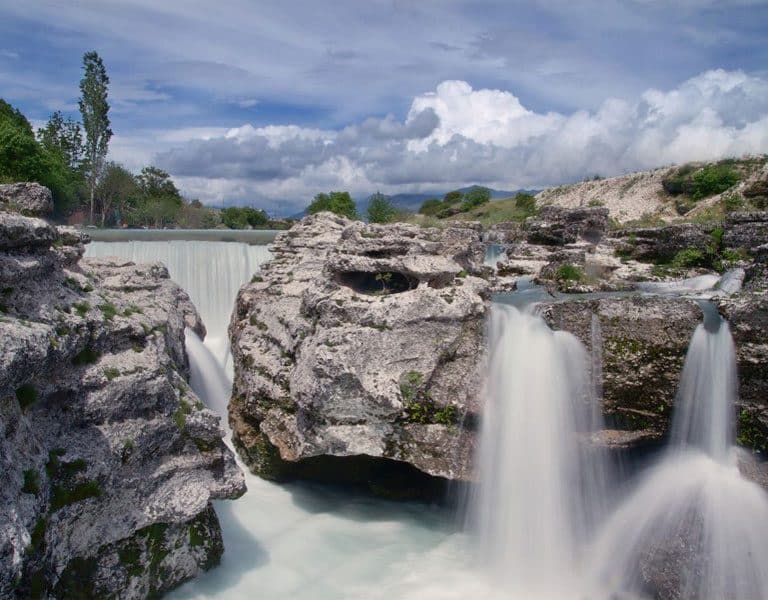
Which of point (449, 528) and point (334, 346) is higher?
point (334, 346)

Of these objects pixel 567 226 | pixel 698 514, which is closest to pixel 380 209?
pixel 567 226

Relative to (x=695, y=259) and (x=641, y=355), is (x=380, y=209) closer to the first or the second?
(x=695, y=259)

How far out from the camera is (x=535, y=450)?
9.23 meters

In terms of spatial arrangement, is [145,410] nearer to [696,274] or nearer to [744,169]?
[696,274]

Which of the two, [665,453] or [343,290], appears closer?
[665,453]

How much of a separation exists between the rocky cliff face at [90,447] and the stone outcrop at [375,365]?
74.4 inches

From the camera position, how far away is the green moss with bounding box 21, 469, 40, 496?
5.69m

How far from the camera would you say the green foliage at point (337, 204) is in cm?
5666

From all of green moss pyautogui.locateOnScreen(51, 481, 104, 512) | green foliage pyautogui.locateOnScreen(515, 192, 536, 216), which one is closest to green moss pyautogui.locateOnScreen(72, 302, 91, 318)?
green moss pyautogui.locateOnScreen(51, 481, 104, 512)

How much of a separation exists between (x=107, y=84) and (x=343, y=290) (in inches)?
2083

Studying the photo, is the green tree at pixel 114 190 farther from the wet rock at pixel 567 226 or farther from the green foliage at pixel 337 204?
the wet rock at pixel 567 226

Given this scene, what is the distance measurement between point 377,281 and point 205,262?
12.1 meters

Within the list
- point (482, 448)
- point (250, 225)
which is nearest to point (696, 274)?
point (482, 448)

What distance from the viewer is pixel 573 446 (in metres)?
9.24
